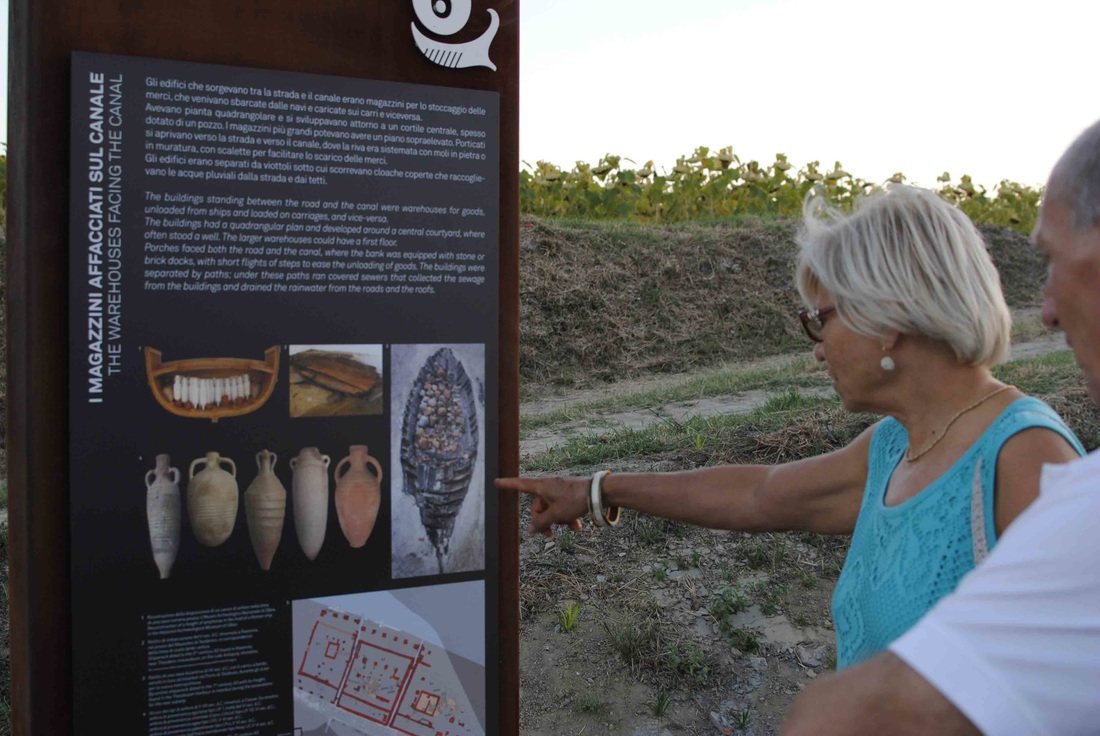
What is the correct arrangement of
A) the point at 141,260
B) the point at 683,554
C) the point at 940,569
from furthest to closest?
the point at 683,554 → the point at 141,260 → the point at 940,569

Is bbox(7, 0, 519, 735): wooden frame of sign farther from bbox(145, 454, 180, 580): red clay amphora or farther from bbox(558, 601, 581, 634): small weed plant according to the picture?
bbox(558, 601, 581, 634): small weed plant

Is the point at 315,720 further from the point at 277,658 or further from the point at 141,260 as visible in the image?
the point at 141,260

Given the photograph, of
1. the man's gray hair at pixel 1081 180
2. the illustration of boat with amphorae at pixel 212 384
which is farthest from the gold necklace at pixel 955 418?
the illustration of boat with amphorae at pixel 212 384

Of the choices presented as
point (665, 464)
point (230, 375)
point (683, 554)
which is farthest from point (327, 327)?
point (665, 464)

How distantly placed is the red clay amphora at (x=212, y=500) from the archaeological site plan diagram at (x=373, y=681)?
268mm

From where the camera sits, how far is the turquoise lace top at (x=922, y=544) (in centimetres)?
185

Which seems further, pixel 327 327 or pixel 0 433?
pixel 0 433

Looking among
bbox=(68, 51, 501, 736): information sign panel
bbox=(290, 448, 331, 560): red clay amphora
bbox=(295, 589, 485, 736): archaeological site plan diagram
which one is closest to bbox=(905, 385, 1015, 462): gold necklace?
bbox=(68, 51, 501, 736): information sign panel

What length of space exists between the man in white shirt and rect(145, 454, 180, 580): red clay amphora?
60.8 inches

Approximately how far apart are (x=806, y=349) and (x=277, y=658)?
35.6 feet

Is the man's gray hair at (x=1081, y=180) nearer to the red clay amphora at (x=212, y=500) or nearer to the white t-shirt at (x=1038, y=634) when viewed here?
the white t-shirt at (x=1038, y=634)

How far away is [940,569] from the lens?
188cm

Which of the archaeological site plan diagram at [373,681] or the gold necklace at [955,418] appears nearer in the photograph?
the gold necklace at [955,418]

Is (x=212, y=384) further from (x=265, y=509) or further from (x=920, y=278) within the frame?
(x=920, y=278)
